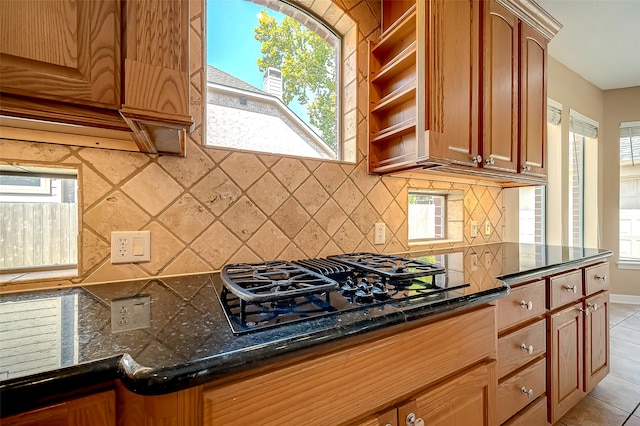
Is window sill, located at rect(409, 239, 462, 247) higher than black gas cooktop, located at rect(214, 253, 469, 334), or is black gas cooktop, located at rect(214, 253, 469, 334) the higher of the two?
window sill, located at rect(409, 239, 462, 247)

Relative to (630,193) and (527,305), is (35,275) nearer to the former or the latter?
(527,305)

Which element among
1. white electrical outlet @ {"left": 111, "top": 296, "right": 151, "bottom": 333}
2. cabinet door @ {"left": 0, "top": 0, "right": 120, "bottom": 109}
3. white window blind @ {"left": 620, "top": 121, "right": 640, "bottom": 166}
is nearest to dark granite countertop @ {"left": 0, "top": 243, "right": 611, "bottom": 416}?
white electrical outlet @ {"left": 111, "top": 296, "right": 151, "bottom": 333}

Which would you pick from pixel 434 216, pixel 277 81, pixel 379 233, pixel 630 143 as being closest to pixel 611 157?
pixel 630 143

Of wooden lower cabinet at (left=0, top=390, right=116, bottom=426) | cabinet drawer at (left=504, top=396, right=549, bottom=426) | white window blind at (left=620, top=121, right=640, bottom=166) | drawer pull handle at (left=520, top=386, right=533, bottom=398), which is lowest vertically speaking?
cabinet drawer at (left=504, top=396, right=549, bottom=426)

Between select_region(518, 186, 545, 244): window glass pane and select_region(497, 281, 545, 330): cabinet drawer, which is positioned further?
select_region(518, 186, 545, 244): window glass pane

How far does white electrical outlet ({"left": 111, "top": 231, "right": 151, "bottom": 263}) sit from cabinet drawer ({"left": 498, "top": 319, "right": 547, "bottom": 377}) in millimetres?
1409

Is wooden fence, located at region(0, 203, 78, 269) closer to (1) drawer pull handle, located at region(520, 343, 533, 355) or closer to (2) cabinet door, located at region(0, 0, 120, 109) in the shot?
(2) cabinet door, located at region(0, 0, 120, 109)

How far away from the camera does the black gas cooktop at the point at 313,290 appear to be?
26.6 inches

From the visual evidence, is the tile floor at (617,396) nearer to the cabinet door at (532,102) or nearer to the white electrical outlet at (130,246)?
the cabinet door at (532,102)

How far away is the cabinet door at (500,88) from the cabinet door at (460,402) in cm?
106

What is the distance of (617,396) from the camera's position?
1853 mm

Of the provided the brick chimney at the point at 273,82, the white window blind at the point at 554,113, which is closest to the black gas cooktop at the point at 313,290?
the brick chimney at the point at 273,82

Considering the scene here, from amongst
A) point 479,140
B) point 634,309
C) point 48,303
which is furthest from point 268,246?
point 634,309

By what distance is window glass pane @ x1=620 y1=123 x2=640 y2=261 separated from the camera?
3.76m
